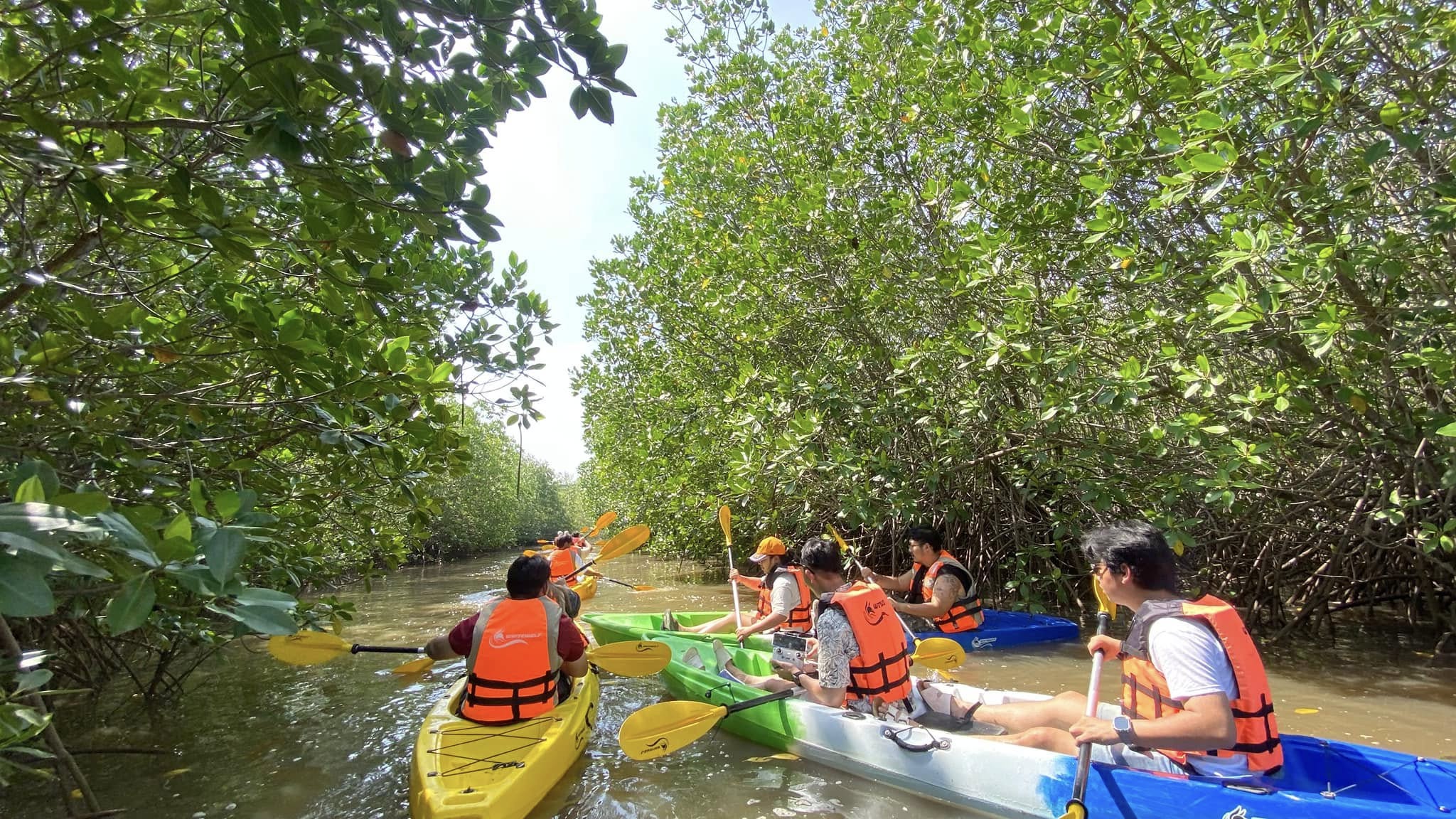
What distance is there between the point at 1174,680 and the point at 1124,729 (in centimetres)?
26

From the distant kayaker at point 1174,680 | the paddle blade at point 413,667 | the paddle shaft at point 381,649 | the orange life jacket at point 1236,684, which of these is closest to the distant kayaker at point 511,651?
the paddle shaft at point 381,649

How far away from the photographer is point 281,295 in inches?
125

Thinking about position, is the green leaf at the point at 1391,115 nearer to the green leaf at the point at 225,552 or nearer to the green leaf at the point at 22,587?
the green leaf at the point at 225,552

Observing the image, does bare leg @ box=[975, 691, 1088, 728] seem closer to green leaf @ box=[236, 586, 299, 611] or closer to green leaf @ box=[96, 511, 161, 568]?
green leaf @ box=[236, 586, 299, 611]

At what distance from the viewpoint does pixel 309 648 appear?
4531mm

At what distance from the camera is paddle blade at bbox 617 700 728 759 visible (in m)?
3.95

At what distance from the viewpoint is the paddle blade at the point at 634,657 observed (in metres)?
4.74

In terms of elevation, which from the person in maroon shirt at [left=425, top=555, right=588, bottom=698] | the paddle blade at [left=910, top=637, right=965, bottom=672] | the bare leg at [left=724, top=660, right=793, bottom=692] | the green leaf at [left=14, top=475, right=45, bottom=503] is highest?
the green leaf at [left=14, top=475, right=45, bottom=503]

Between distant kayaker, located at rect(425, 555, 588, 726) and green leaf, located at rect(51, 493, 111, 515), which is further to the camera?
distant kayaker, located at rect(425, 555, 588, 726)

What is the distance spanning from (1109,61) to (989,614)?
4.96m

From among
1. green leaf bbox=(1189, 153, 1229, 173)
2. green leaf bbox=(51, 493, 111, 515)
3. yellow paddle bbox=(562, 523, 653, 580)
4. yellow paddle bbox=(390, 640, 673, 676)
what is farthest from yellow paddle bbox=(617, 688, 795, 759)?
green leaf bbox=(1189, 153, 1229, 173)

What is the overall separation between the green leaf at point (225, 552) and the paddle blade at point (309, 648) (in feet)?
12.0

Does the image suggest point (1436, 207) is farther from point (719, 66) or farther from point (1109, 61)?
point (719, 66)

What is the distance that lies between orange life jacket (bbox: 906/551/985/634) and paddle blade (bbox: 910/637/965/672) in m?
1.59
